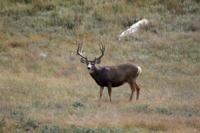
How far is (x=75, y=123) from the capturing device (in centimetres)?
1534

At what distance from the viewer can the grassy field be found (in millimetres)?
15852

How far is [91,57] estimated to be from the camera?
28922 mm

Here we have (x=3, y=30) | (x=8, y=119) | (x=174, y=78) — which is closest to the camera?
(x=8, y=119)

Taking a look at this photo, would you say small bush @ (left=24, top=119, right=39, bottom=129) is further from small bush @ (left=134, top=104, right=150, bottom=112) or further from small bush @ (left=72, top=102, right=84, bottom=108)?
small bush @ (left=134, top=104, right=150, bottom=112)

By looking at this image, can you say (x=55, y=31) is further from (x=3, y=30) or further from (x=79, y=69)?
(x=79, y=69)

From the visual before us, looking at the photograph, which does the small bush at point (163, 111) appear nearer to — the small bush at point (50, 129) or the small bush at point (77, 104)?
the small bush at point (77, 104)

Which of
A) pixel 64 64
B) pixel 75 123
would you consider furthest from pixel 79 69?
pixel 75 123

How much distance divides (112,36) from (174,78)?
8680mm

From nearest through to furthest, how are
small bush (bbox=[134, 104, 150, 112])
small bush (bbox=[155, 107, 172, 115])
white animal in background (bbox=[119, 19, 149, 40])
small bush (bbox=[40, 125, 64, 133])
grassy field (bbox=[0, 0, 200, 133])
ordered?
1. small bush (bbox=[40, 125, 64, 133])
2. grassy field (bbox=[0, 0, 200, 133])
3. small bush (bbox=[155, 107, 172, 115])
4. small bush (bbox=[134, 104, 150, 112])
5. white animal in background (bbox=[119, 19, 149, 40])

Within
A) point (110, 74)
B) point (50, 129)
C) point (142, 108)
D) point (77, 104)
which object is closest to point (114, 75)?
point (110, 74)

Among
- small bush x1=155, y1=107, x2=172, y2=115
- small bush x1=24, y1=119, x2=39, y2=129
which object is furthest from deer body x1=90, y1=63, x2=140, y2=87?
small bush x1=24, y1=119, x2=39, y2=129

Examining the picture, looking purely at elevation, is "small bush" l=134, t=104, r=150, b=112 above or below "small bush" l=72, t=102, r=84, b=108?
below

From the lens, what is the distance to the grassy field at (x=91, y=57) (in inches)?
624

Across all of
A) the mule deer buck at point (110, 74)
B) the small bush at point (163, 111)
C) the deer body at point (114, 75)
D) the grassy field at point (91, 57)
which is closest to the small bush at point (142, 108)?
the grassy field at point (91, 57)
